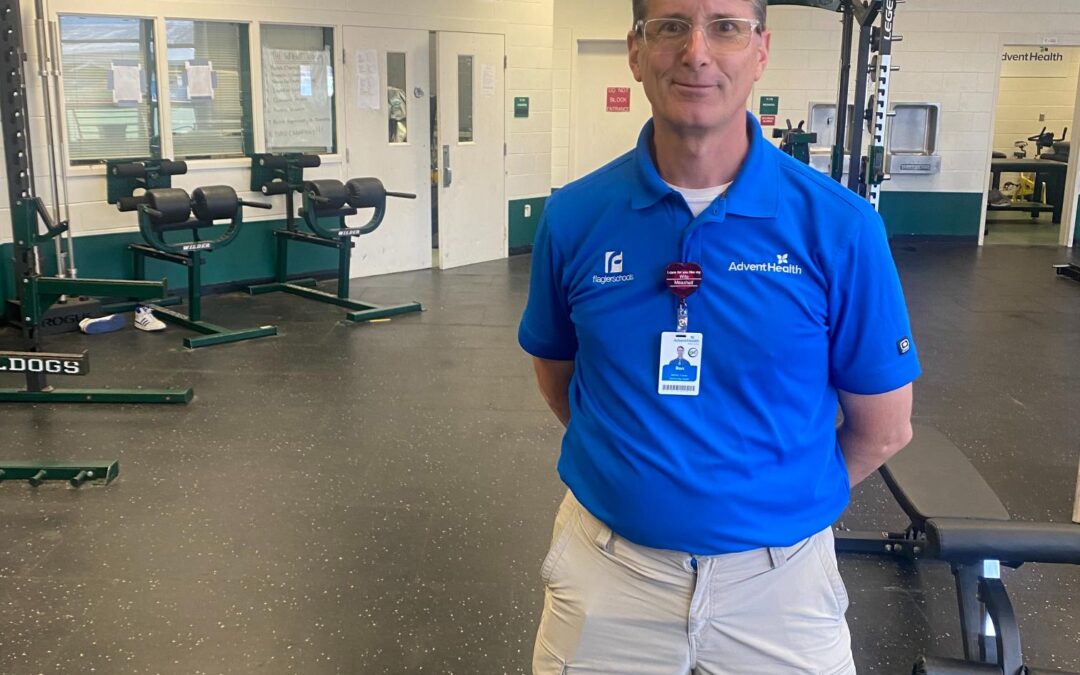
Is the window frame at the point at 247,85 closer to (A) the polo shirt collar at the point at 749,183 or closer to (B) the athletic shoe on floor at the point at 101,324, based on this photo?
(B) the athletic shoe on floor at the point at 101,324

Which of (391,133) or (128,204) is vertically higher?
(391,133)

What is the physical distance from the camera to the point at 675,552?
1.31 meters

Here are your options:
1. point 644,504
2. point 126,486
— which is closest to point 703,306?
point 644,504

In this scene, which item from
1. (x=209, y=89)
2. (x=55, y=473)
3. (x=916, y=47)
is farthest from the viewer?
(x=916, y=47)

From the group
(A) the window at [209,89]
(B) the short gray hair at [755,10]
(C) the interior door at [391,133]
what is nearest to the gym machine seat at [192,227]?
(A) the window at [209,89]

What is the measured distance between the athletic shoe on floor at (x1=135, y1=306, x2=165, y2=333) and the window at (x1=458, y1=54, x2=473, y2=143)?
329 centimetres

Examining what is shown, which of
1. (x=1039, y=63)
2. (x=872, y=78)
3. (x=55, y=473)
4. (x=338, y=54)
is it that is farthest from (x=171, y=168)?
(x=1039, y=63)

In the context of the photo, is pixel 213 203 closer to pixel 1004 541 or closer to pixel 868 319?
pixel 1004 541

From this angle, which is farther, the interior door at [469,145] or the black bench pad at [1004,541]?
the interior door at [469,145]

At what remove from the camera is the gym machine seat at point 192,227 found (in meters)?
5.86

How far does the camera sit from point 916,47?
9.81 m

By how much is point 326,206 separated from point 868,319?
585cm

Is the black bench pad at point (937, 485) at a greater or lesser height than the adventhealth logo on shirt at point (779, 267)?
lesser

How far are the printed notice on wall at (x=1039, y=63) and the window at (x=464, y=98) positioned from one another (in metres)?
8.14
